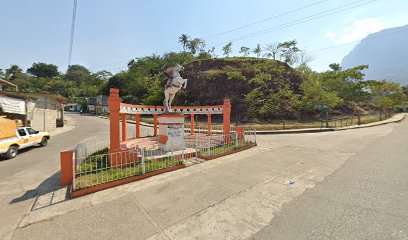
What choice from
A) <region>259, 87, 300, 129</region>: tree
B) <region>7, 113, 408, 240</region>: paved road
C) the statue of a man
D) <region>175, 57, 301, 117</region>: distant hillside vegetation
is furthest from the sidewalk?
<region>175, 57, 301, 117</region>: distant hillside vegetation

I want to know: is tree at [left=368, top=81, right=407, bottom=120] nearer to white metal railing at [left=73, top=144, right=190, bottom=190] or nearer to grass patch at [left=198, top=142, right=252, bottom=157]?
grass patch at [left=198, top=142, right=252, bottom=157]

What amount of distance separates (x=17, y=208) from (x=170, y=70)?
756cm

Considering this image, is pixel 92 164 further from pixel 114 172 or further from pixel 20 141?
pixel 20 141

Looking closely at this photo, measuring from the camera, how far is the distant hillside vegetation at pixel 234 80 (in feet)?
110

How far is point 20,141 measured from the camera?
36.0ft

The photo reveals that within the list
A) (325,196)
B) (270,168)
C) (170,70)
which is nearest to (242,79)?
(170,70)

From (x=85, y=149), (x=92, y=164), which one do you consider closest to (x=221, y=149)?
(x=92, y=164)

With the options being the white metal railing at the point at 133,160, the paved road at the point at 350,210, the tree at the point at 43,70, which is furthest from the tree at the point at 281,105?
the tree at the point at 43,70

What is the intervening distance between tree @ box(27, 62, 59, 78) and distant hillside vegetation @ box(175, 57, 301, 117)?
88.8 metres

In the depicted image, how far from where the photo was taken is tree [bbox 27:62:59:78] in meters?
89.9

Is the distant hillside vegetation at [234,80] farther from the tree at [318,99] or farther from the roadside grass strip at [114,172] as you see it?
the roadside grass strip at [114,172]

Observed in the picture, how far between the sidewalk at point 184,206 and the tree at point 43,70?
11508 cm

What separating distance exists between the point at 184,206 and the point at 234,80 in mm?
32334

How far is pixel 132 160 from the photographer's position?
7297 millimetres
